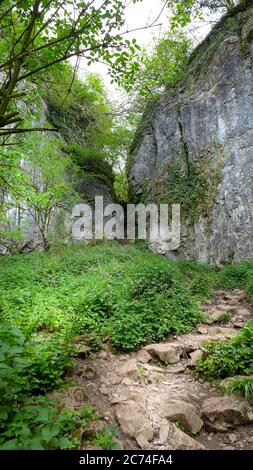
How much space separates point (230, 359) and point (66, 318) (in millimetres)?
2514

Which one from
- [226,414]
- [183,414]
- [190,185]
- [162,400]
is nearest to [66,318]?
[162,400]

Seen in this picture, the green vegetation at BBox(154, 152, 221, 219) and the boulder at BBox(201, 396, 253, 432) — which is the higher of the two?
the green vegetation at BBox(154, 152, 221, 219)

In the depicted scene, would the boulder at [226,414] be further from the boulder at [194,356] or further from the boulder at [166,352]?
the boulder at [166,352]

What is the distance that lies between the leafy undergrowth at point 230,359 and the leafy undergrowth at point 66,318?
101cm

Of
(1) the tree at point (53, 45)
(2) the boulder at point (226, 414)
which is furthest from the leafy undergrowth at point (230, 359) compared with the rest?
(1) the tree at point (53, 45)

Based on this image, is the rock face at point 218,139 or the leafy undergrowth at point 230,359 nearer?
the leafy undergrowth at point 230,359

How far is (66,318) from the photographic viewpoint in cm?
470

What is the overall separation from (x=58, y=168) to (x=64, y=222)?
2.68m

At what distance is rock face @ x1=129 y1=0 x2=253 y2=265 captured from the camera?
30.5 feet

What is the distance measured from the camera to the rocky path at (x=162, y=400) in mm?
2736

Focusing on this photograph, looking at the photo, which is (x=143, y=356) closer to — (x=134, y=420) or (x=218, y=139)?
(x=134, y=420)

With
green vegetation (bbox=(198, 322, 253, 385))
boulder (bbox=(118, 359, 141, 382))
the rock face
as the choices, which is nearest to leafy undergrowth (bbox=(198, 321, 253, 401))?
green vegetation (bbox=(198, 322, 253, 385))

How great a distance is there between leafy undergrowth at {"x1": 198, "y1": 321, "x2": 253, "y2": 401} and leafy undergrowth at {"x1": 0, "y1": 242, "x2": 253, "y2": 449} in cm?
101

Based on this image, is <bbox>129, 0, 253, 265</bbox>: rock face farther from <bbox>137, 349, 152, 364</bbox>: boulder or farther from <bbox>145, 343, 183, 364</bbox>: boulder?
<bbox>137, 349, 152, 364</bbox>: boulder
